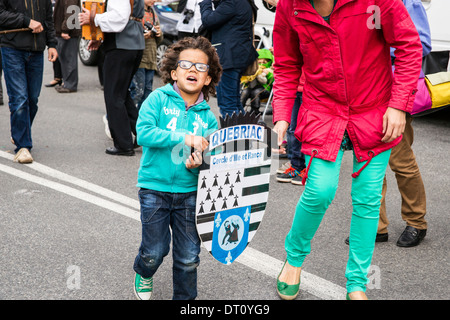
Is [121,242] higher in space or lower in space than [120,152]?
higher

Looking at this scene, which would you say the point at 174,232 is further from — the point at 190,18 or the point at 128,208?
the point at 190,18

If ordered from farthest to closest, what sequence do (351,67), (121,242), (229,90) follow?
(229,90), (121,242), (351,67)

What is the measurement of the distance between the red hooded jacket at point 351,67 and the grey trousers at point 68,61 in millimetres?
7386

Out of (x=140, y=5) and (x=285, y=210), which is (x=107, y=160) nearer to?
(x=140, y=5)

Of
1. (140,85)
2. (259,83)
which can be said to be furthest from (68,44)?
(259,83)

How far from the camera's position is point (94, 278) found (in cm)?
369

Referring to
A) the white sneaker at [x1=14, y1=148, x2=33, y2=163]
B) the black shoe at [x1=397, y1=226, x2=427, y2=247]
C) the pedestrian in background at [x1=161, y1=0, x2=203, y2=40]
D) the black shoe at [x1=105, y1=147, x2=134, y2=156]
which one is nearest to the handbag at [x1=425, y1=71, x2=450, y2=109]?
the black shoe at [x1=397, y1=226, x2=427, y2=247]

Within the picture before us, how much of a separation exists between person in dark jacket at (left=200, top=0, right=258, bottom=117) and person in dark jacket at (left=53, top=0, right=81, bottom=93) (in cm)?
392

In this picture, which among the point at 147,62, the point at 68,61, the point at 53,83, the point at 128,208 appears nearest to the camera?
the point at 128,208

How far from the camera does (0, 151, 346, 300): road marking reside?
361 cm

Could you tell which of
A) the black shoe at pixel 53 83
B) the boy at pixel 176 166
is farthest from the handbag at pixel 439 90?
the black shoe at pixel 53 83

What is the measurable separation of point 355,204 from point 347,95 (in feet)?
1.95

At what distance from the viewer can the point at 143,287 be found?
339 cm

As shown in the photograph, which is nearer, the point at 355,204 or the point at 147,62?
the point at 355,204
